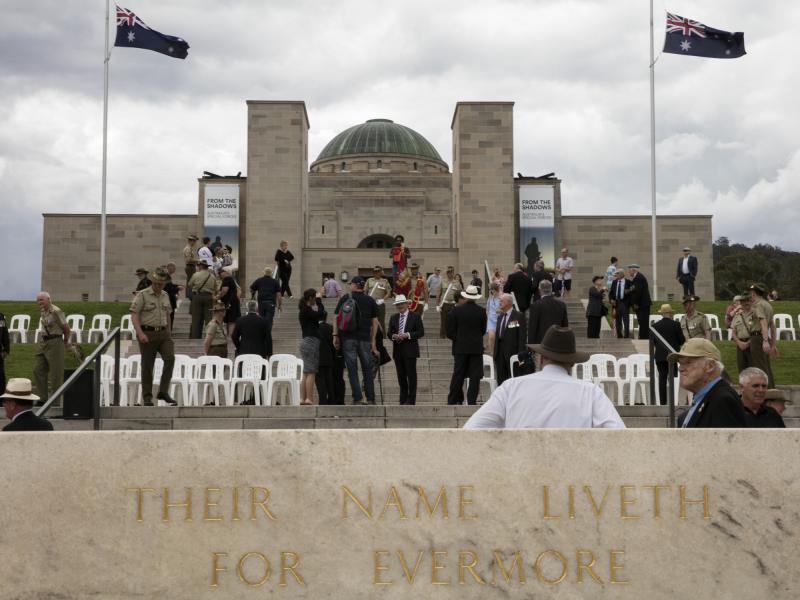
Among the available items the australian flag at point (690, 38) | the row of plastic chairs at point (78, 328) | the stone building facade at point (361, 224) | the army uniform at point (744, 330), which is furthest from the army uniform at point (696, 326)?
the stone building facade at point (361, 224)

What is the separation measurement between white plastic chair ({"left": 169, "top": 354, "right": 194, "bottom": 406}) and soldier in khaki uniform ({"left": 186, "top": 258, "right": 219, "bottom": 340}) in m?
2.34

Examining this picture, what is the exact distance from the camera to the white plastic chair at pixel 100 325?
19.0 metres

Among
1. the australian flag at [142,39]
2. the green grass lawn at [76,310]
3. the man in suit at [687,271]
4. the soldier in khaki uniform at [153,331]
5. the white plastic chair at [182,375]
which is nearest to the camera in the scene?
the soldier in khaki uniform at [153,331]

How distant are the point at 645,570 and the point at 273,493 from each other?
147 centimetres

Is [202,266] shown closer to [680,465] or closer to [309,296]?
[309,296]

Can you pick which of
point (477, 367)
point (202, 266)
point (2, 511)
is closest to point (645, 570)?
point (2, 511)

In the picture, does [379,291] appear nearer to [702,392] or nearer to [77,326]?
[77,326]

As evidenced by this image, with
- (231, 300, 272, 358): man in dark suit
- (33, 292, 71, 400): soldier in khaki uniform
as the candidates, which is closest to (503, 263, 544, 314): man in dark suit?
(231, 300, 272, 358): man in dark suit

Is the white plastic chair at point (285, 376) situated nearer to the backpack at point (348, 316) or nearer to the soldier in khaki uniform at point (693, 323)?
the backpack at point (348, 316)

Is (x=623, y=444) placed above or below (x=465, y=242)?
below

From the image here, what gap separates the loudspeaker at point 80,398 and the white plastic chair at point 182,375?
7.45 feet

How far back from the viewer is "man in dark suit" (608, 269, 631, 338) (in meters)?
15.9

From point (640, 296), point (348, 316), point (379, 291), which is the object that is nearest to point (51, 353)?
point (348, 316)

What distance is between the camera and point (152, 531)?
406 cm
